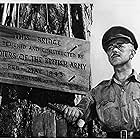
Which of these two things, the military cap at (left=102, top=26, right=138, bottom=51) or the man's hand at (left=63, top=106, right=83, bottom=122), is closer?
the man's hand at (left=63, top=106, right=83, bottom=122)

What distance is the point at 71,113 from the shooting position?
2469 mm

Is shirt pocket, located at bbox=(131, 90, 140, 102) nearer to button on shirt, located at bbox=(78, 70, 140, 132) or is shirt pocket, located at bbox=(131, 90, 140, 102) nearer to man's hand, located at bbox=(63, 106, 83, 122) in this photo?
button on shirt, located at bbox=(78, 70, 140, 132)

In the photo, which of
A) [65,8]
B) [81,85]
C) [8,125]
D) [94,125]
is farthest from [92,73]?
[8,125]

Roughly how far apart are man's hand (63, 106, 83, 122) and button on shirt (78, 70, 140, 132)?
0.14 feet

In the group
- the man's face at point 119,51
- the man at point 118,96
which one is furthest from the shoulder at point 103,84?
the man's face at point 119,51

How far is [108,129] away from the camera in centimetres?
244

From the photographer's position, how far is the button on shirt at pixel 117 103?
244cm

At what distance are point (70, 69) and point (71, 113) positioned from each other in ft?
1.16

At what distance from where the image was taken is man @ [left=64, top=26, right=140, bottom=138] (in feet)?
8.01

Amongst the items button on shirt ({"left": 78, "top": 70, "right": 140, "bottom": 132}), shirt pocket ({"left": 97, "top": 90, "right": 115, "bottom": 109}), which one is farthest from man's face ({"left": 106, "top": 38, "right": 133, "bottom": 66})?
shirt pocket ({"left": 97, "top": 90, "right": 115, "bottom": 109})

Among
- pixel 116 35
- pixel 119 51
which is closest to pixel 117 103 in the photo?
pixel 119 51

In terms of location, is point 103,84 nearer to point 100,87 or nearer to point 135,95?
point 100,87

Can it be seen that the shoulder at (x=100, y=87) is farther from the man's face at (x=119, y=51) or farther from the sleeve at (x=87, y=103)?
the man's face at (x=119, y=51)

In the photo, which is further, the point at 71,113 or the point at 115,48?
the point at 115,48
